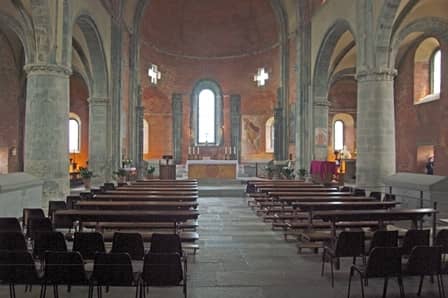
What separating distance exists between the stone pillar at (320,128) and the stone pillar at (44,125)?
12438 mm

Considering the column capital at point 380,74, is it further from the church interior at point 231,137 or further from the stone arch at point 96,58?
the stone arch at point 96,58

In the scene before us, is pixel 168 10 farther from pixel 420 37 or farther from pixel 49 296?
pixel 49 296

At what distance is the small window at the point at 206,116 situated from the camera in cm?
3241

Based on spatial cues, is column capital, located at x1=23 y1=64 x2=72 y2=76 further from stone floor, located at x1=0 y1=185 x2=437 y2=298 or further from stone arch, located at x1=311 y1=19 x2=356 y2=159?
stone arch, located at x1=311 y1=19 x2=356 y2=159

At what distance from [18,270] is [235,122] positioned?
1059 inches

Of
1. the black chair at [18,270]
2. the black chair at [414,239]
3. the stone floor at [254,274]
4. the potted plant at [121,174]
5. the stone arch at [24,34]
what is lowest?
the stone floor at [254,274]

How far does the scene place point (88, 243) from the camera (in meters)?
5.91

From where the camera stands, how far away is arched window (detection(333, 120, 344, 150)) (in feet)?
104

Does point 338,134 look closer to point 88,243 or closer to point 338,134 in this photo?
point 338,134

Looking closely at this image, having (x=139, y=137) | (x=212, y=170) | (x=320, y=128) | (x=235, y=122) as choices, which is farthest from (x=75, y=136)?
(x=320, y=128)

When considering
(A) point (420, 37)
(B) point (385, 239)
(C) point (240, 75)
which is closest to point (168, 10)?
(C) point (240, 75)

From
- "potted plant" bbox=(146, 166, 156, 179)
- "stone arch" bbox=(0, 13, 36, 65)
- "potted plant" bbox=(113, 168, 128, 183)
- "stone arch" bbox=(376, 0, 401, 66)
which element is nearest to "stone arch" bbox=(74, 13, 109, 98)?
"stone arch" bbox=(0, 13, 36, 65)

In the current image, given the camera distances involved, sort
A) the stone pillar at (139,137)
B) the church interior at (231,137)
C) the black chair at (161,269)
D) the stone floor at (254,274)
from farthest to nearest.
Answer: the stone pillar at (139,137)
the church interior at (231,137)
the stone floor at (254,274)
the black chair at (161,269)

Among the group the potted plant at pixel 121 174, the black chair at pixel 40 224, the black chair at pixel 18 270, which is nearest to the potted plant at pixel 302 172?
the potted plant at pixel 121 174
